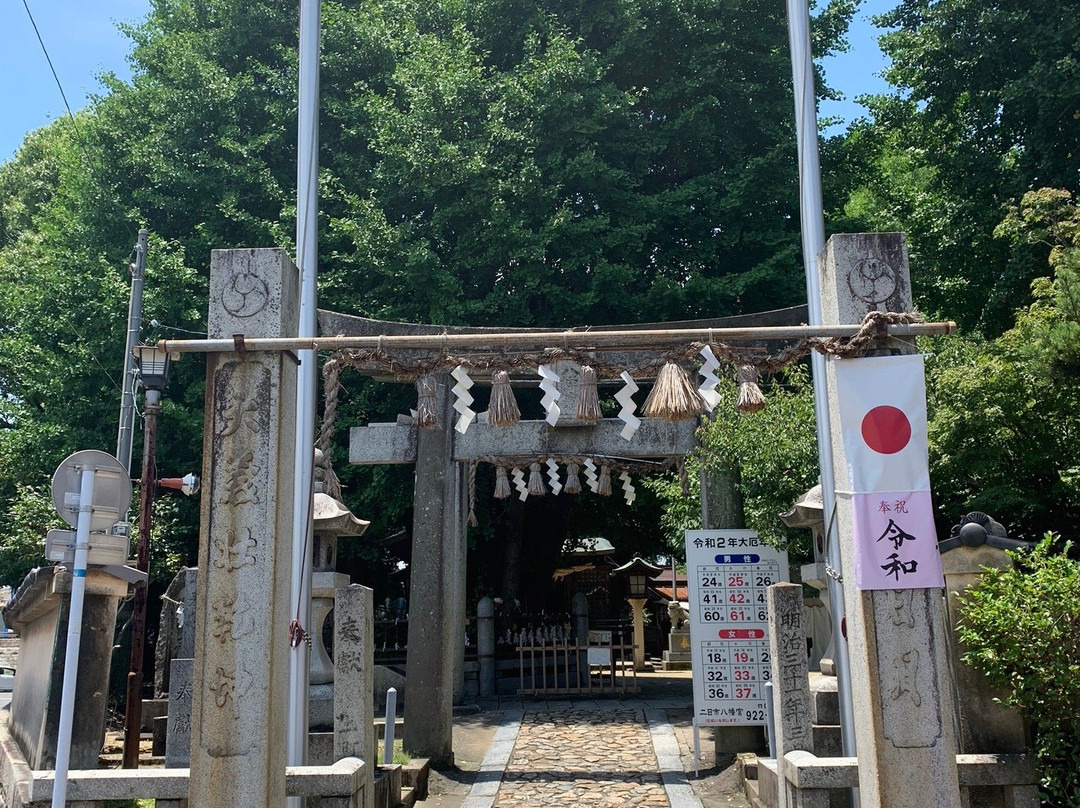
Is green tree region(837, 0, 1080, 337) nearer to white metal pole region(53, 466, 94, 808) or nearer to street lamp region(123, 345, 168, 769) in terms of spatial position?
street lamp region(123, 345, 168, 769)

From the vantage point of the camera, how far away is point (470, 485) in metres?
15.2

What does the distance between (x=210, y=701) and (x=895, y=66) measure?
19.3m

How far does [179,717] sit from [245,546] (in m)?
4.93

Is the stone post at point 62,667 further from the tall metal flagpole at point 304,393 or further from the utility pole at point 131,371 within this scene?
the utility pole at point 131,371

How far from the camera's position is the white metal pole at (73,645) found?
564cm

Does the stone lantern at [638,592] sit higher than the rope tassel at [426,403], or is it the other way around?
the rope tassel at [426,403]

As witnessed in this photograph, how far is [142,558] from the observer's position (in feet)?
47.0

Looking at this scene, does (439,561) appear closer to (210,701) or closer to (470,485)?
(470,485)

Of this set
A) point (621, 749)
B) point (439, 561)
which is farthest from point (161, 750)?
point (621, 749)

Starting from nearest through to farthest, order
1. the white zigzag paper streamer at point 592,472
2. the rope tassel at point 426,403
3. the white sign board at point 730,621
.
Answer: the rope tassel at point 426,403 → the white sign board at point 730,621 → the white zigzag paper streamer at point 592,472

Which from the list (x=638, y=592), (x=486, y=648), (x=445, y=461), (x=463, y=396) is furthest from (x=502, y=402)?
(x=638, y=592)

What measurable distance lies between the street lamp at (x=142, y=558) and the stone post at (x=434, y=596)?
3525mm

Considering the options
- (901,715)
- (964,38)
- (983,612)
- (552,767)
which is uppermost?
(964,38)

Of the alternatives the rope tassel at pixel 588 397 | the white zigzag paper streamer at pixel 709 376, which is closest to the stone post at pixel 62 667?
the rope tassel at pixel 588 397
